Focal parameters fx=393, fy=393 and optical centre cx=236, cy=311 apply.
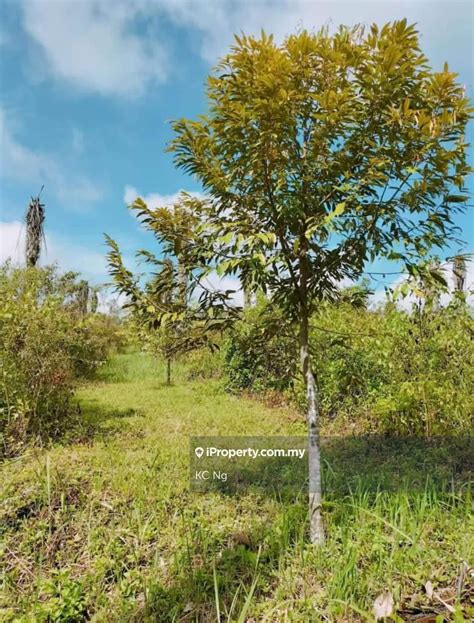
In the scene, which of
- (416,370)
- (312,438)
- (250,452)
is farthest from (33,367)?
(416,370)

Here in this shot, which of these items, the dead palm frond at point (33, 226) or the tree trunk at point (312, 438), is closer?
the tree trunk at point (312, 438)

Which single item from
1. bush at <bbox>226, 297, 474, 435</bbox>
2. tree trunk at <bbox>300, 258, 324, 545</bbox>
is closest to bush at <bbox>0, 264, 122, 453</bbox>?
bush at <bbox>226, 297, 474, 435</bbox>

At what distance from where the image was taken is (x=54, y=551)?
8.14 ft

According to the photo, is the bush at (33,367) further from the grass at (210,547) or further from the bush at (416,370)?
the bush at (416,370)

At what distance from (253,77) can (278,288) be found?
1.15 meters

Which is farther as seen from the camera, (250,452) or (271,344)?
(250,452)

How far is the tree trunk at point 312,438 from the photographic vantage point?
93.1 inches

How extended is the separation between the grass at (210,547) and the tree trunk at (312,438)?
0.12 metres

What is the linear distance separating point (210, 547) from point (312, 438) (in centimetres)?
95

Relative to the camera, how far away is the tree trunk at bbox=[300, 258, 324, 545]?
2.37m

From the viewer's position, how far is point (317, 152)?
2113 mm

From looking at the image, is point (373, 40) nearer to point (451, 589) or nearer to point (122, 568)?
point (451, 589)

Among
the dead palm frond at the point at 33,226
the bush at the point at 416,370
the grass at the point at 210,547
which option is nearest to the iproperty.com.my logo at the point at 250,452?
the grass at the point at 210,547

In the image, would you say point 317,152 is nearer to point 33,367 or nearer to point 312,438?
point 312,438
